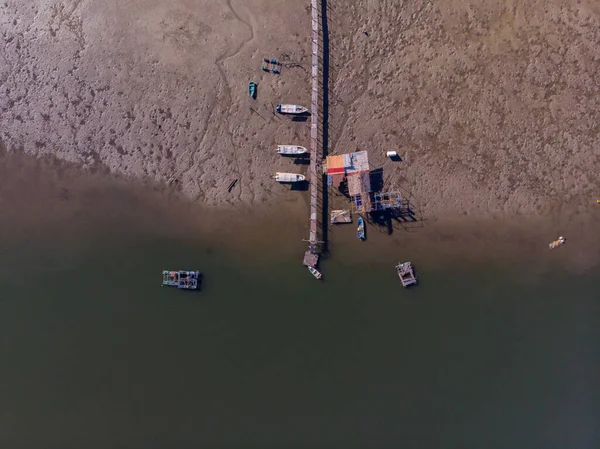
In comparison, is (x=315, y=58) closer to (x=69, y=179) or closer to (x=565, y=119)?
(x=565, y=119)

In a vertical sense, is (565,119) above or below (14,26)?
below

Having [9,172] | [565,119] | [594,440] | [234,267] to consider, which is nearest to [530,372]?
[594,440]

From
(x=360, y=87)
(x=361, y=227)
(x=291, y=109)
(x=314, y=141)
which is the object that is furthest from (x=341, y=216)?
(x=360, y=87)

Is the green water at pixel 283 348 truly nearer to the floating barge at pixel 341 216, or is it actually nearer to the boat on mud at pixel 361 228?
the boat on mud at pixel 361 228

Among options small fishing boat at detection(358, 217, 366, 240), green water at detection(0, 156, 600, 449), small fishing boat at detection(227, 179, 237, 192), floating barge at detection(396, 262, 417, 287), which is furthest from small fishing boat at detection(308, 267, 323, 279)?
small fishing boat at detection(227, 179, 237, 192)

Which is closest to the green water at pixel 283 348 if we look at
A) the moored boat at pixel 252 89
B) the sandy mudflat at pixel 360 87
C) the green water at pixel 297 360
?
the green water at pixel 297 360

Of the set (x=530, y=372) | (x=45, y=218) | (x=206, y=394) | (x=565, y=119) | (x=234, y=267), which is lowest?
(x=206, y=394)
